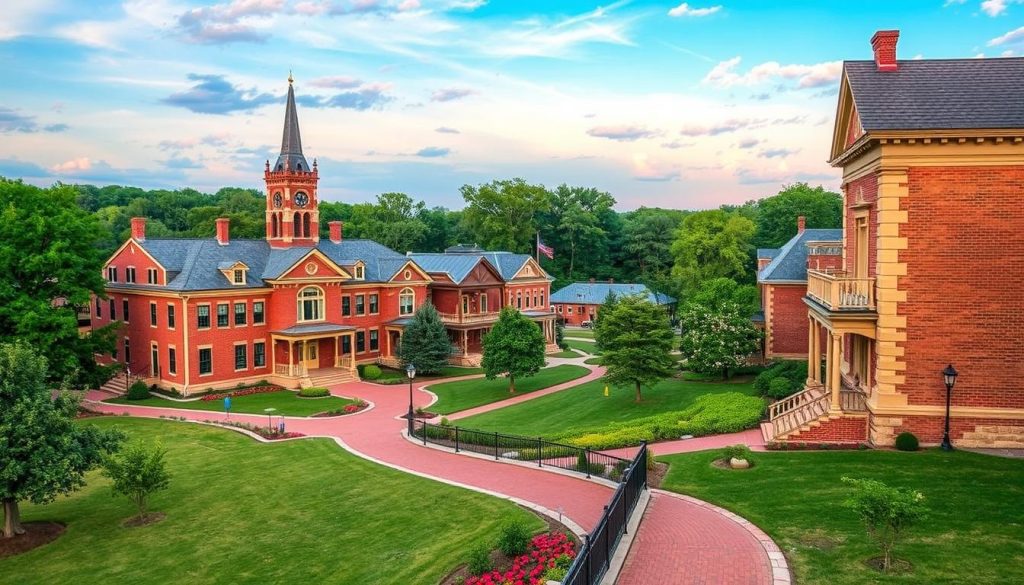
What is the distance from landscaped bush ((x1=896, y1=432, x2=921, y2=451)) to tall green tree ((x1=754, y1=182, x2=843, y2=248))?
5948 centimetres

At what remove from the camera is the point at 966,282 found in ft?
63.9

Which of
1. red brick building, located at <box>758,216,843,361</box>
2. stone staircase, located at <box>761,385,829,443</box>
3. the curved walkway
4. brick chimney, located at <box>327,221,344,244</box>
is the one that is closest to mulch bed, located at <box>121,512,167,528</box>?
the curved walkway

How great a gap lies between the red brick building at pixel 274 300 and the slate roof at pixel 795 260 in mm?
21601

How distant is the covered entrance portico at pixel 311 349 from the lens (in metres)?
43.0

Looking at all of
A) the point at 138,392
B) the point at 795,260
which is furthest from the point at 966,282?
the point at 138,392

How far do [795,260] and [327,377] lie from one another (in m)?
27.9

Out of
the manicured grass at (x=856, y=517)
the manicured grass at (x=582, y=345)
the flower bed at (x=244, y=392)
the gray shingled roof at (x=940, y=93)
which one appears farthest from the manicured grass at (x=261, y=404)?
the manicured grass at (x=582, y=345)

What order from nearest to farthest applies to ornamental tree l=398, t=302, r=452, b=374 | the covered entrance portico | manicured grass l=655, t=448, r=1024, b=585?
manicured grass l=655, t=448, r=1024, b=585 → the covered entrance portico → ornamental tree l=398, t=302, r=452, b=374

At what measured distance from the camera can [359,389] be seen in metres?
42.5

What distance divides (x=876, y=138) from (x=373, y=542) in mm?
16446

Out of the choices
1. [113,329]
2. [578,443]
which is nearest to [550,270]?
[113,329]

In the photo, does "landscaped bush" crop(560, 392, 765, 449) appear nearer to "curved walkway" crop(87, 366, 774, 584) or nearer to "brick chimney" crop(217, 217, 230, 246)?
"curved walkway" crop(87, 366, 774, 584)

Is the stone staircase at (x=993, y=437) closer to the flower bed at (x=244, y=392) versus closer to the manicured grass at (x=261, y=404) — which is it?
the manicured grass at (x=261, y=404)

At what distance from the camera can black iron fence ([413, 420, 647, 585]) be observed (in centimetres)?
1131
